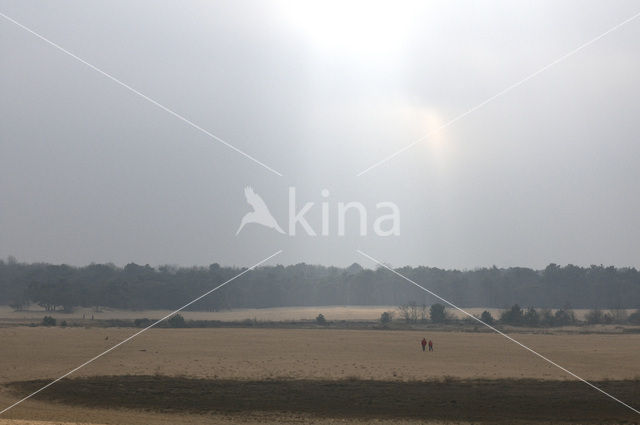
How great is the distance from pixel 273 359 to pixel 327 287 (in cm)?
11752

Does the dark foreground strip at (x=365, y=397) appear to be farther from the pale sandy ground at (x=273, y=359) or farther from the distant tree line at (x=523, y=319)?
the distant tree line at (x=523, y=319)

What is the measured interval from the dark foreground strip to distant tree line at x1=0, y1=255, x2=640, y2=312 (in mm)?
93205

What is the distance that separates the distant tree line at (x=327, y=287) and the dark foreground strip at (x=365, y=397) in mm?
93205

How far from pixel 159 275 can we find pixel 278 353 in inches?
4149

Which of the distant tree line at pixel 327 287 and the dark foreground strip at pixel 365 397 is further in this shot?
the distant tree line at pixel 327 287

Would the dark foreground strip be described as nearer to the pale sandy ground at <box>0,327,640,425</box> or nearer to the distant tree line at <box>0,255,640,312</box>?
the pale sandy ground at <box>0,327,640,425</box>

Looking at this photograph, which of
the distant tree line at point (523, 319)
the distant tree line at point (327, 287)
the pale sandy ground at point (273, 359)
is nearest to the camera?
the pale sandy ground at point (273, 359)

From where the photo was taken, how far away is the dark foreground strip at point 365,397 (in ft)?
98.7

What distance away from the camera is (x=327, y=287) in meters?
162

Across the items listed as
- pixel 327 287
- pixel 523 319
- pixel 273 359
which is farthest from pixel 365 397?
pixel 327 287

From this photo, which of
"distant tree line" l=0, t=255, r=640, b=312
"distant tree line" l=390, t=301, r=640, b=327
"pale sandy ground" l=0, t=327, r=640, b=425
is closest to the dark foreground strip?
"pale sandy ground" l=0, t=327, r=640, b=425

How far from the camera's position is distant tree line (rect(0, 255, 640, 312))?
129125 millimetres

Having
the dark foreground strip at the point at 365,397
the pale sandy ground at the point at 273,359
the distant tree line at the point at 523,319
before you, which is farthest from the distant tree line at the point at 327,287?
the dark foreground strip at the point at 365,397

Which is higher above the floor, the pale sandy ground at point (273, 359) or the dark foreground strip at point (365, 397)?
the pale sandy ground at point (273, 359)
